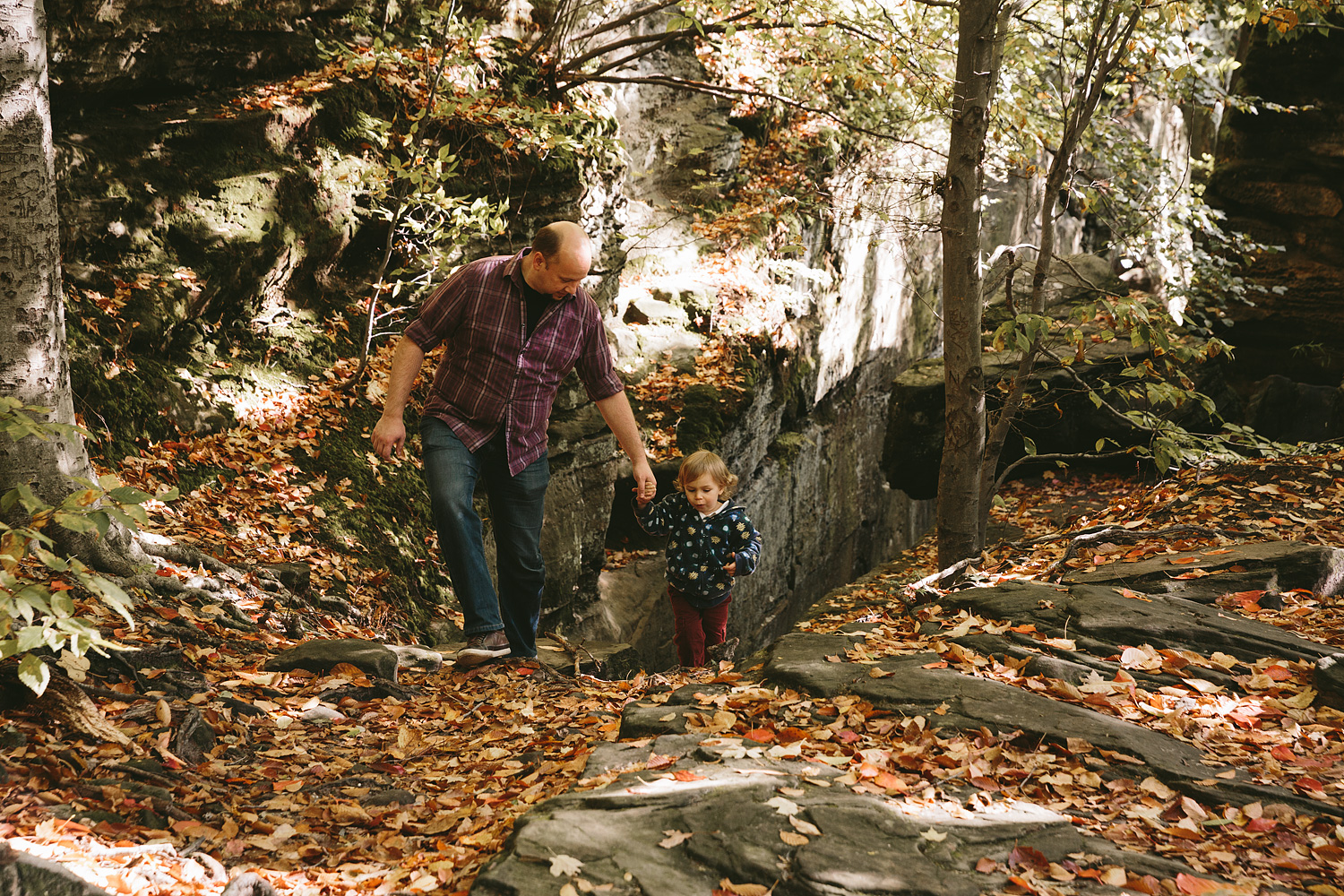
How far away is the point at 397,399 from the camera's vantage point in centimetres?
409

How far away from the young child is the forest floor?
0.72 m

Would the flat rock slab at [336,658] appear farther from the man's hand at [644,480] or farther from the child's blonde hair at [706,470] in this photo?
the child's blonde hair at [706,470]

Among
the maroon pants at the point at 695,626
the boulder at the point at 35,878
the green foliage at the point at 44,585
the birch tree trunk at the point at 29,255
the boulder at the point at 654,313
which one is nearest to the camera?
the boulder at the point at 35,878

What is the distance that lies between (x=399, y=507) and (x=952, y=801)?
16.2ft

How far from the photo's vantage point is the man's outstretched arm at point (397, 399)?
4.01m

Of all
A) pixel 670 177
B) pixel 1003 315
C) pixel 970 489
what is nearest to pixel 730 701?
pixel 970 489

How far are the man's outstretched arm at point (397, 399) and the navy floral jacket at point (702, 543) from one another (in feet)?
5.71

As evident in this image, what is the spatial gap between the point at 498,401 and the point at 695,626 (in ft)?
Result: 7.12

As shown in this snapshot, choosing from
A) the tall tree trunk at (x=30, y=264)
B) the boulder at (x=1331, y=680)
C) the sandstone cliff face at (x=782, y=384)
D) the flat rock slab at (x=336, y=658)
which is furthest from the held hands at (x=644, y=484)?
Answer: the sandstone cliff face at (x=782, y=384)

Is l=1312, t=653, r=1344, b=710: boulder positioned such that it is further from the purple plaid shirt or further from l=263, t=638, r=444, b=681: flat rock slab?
l=263, t=638, r=444, b=681: flat rock slab

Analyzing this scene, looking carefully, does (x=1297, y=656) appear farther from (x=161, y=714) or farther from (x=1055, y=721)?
(x=161, y=714)

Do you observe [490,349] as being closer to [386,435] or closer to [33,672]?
[386,435]

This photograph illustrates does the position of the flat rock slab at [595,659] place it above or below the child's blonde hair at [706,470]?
below

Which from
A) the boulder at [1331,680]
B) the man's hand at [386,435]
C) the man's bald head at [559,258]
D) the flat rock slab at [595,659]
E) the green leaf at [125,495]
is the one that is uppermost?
Result: the man's bald head at [559,258]
